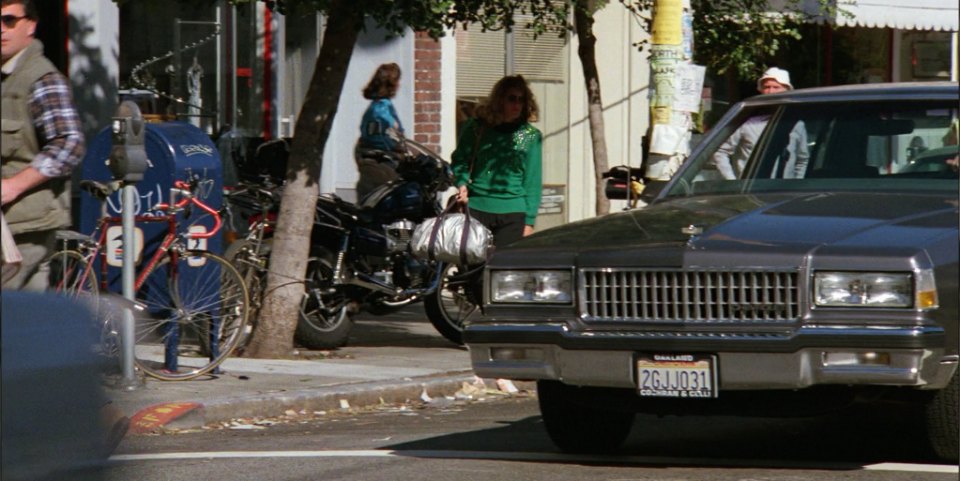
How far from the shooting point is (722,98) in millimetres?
21391

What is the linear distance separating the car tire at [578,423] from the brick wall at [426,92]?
9.00 metres

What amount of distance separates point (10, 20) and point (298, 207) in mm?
4326

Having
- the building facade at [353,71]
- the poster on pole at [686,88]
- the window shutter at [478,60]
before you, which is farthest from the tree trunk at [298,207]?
the window shutter at [478,60]

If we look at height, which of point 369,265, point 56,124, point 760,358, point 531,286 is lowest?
A: point 760,358

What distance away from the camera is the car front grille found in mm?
6910

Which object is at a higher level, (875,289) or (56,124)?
(56,124)

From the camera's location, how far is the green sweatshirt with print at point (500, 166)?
11953mm

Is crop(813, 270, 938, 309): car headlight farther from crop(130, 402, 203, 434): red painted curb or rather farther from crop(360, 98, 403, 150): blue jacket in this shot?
crop(360, 98, 403, 150): blue jacket

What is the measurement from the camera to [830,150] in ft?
27.5

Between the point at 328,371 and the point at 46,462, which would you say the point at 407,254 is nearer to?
the point at 328,371

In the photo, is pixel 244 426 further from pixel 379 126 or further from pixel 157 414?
pixel 379 126

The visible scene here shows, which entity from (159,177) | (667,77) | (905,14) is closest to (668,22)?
(667,77)

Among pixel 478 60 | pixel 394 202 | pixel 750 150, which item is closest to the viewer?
pixel 750 150

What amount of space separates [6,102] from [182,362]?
3940 millimetres
